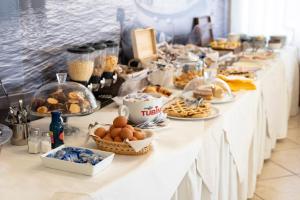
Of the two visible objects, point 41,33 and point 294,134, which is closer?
point 41,33

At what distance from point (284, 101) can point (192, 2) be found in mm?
1043

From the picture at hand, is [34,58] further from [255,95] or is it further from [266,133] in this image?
[266,133]

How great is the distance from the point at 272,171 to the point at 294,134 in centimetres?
83

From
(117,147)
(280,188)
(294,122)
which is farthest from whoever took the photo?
(294,122)

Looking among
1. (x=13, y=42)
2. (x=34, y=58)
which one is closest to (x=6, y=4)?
(x=13, y=42)

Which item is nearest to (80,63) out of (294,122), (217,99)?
(217,99)

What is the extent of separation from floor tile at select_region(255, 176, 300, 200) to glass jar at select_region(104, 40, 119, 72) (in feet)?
3.76

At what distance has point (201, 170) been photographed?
4.34ft

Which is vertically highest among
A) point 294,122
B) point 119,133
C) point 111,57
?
point 111,57

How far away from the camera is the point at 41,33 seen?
1521mm

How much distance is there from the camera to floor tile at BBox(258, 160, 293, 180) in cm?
246

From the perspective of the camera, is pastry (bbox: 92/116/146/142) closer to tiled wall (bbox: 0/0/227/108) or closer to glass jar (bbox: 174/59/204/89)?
tiled wall (bbox: 0/0/227/108)

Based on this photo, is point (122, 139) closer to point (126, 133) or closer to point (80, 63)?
point (126, 133)

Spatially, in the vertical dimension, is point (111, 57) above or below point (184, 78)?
above
